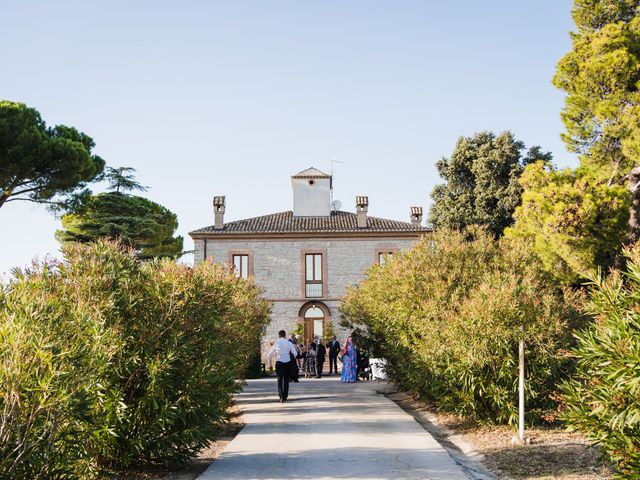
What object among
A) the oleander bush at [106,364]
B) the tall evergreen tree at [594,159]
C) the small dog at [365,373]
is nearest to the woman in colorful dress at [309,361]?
the small dog at [365,373]

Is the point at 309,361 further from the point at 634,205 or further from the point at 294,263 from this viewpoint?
the point at 634,205

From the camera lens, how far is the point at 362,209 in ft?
117

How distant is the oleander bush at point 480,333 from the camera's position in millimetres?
9703

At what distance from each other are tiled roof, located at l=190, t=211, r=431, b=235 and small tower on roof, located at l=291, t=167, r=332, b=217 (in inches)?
21.8

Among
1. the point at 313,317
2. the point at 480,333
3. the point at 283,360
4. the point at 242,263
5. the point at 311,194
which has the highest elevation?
the point at 311,194

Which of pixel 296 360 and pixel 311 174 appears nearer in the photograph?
pixel 296 360

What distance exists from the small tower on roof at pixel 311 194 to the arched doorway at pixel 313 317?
563cm

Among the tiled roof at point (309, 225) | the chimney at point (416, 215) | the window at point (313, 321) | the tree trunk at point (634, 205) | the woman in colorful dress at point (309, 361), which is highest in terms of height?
the chimney at point (416, 215)

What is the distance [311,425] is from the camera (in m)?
10.6

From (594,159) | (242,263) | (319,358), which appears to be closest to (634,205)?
(594,159)

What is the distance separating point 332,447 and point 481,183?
24274 mm

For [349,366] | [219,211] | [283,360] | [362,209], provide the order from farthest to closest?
1. [362,209]
2. [219,211]
3. [349,366]
4. [283,360]

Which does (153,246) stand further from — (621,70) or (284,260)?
(621,70)

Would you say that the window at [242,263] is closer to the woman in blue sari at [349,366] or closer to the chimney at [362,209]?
the chimney at [362,209]
